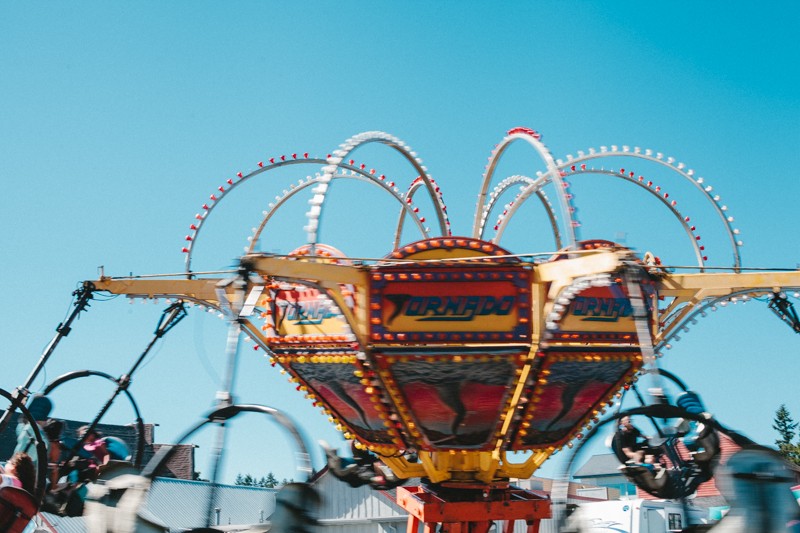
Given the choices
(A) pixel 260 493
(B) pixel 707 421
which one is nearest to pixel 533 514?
(B) pixel 707 421

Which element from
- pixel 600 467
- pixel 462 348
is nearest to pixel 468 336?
pixel 462 348

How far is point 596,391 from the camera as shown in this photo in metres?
9.45

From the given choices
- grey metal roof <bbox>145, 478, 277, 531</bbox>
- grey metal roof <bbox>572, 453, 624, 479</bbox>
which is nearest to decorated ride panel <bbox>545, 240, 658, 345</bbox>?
grey metal roof <bbox>145, 478, 277, 531</bbox>

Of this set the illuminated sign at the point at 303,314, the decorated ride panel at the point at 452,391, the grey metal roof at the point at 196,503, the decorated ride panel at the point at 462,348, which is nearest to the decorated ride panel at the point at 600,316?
the decorated ride panel at the point at 462,348

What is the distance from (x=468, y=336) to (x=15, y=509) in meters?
4.25

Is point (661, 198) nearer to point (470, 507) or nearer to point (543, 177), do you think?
point (543, 177)

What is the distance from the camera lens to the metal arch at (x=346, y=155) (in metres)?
8.05

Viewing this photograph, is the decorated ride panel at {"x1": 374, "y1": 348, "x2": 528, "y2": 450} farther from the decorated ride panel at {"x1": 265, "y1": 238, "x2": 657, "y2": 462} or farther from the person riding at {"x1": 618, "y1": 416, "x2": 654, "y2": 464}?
the person riding at {"x1": 618, "y1": 416, "x2": 654, "y2": 464}

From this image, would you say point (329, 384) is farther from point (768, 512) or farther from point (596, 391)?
point (768, 512)

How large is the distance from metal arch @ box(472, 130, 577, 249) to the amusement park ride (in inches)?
1.1

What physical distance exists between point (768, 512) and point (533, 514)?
5619mm

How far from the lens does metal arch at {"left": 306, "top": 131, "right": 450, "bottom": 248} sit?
8.05 metres

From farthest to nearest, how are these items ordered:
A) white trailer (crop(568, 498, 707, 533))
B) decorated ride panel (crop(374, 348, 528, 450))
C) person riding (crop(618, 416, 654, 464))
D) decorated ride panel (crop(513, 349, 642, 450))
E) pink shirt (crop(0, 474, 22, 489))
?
1. white trailer (crop(568, 498, 707, 533))
2. decorated ride panel (crop(513, 349, 642, 450))
3. decorated ride panel (crop(374, 348, 528, 450))
4. person riding (crop(618, 416, 654, 464))
5. pink shirt (crop(0, 474, 22, 489))

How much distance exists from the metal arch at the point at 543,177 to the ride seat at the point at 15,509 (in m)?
5.28
